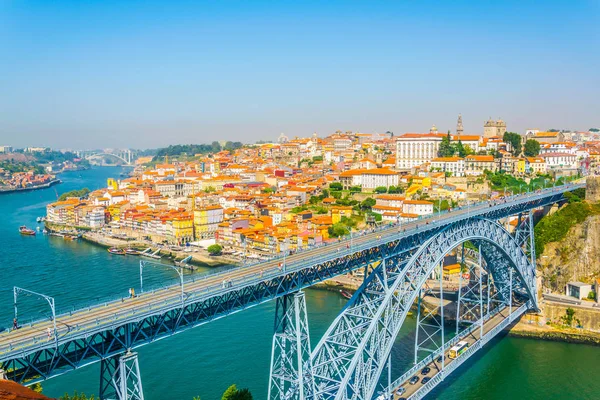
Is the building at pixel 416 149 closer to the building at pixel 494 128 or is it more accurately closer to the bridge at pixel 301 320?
the building at pixel 494 128

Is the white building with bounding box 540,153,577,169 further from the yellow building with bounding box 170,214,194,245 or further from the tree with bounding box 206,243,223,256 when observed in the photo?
the yellow building with bounding box 170,214,194,245

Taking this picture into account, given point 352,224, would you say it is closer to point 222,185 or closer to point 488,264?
point 488,264

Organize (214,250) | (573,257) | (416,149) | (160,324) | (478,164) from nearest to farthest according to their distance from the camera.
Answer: (160,324)
(573,257)
(214,250)
(478,164)
(416,149)

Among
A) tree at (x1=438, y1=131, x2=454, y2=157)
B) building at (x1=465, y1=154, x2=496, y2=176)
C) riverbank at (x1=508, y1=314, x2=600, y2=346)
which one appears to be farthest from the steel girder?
tree at (x1=438, y1=131, x2=454, y2=157)

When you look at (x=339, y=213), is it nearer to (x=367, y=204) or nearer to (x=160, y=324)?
(x=367, y=204)

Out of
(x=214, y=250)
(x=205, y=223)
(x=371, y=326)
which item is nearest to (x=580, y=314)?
(x=371, y=326)

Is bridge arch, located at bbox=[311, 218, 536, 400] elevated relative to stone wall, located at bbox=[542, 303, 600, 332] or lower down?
elevated

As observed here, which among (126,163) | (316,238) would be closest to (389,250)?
(316,238)

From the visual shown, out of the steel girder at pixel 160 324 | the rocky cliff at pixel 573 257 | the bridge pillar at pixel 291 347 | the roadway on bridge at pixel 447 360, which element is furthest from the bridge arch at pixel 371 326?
the rocky cliff at pixel 573 257
